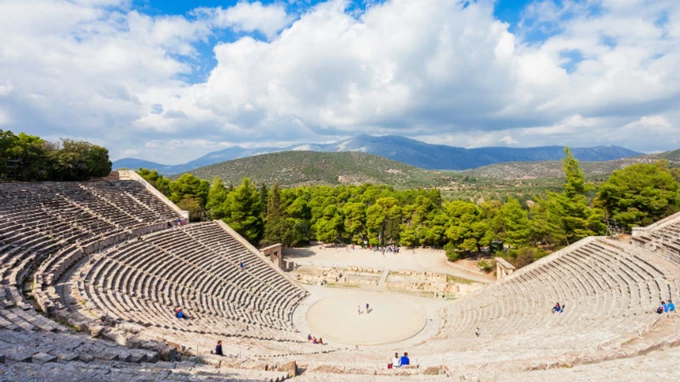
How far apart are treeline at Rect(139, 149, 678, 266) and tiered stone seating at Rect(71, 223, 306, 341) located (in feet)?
24.7

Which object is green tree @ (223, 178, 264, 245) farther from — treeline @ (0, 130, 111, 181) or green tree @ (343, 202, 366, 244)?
treeline @ (0, 130, 111, 181)

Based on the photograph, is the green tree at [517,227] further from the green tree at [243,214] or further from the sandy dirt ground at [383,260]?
the green tree at [243,214]

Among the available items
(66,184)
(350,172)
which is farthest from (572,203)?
(350,172)

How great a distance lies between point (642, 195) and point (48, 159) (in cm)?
4790

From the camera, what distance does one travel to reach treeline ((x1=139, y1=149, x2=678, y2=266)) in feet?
85.2

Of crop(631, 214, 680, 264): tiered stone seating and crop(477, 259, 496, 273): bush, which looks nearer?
→ crop(631, 214, 680, 264): tiered stone seating

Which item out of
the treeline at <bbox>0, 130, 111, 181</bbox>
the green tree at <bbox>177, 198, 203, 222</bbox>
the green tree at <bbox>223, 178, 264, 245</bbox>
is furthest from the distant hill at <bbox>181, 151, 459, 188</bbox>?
the treeline at <bbox>0, 130, 111, 181</bbox>

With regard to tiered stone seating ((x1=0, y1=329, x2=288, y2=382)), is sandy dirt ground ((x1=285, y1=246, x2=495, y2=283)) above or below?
below

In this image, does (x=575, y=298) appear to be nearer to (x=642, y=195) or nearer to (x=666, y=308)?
(x=666, y=308)

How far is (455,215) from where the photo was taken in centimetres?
3347

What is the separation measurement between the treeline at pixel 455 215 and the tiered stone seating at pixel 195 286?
7540 millimetres

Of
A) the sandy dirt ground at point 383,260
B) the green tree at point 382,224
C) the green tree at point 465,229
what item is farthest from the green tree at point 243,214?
the green tree at point 465,229

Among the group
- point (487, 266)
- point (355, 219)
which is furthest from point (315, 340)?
point (355, 219)

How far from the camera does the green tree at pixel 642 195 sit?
1005 inches
